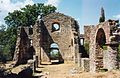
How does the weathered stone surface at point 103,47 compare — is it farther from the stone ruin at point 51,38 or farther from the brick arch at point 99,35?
the stone ruin at point 51,38

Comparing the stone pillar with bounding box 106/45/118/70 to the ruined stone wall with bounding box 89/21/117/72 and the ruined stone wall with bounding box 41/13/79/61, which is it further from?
the ruined stone wall with bounding box 41/13/79/61

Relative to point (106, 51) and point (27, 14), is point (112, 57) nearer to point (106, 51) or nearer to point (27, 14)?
point (106, 51)

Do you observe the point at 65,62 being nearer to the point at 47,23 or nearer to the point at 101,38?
the point at 47,23

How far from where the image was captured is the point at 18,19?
157 feet

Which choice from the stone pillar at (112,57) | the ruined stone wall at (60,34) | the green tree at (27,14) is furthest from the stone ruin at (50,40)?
the stone pillar at (112,57)

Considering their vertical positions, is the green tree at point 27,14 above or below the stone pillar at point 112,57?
above

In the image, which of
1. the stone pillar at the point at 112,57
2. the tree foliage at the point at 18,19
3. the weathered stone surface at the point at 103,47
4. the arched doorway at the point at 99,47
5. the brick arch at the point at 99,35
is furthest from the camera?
the tree foliage at the point at 18,19

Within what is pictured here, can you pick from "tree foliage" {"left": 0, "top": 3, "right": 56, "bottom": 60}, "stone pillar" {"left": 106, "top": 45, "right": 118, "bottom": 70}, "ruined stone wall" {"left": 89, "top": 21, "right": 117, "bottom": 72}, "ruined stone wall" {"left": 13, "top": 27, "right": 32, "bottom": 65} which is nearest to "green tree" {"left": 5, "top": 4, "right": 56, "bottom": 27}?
"tree foliage" {"left": 0, "top": 3, "right": 56, "bottom": 60}

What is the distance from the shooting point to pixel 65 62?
36.6 metres

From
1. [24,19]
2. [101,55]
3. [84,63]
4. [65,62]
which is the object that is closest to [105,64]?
[101,55]

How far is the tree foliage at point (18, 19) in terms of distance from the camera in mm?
47531

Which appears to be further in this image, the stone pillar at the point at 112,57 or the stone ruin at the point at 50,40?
the stone ruin at the point at 50,40

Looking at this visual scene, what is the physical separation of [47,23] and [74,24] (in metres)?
3.47

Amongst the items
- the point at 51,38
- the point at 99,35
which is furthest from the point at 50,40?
the point at 99,35
